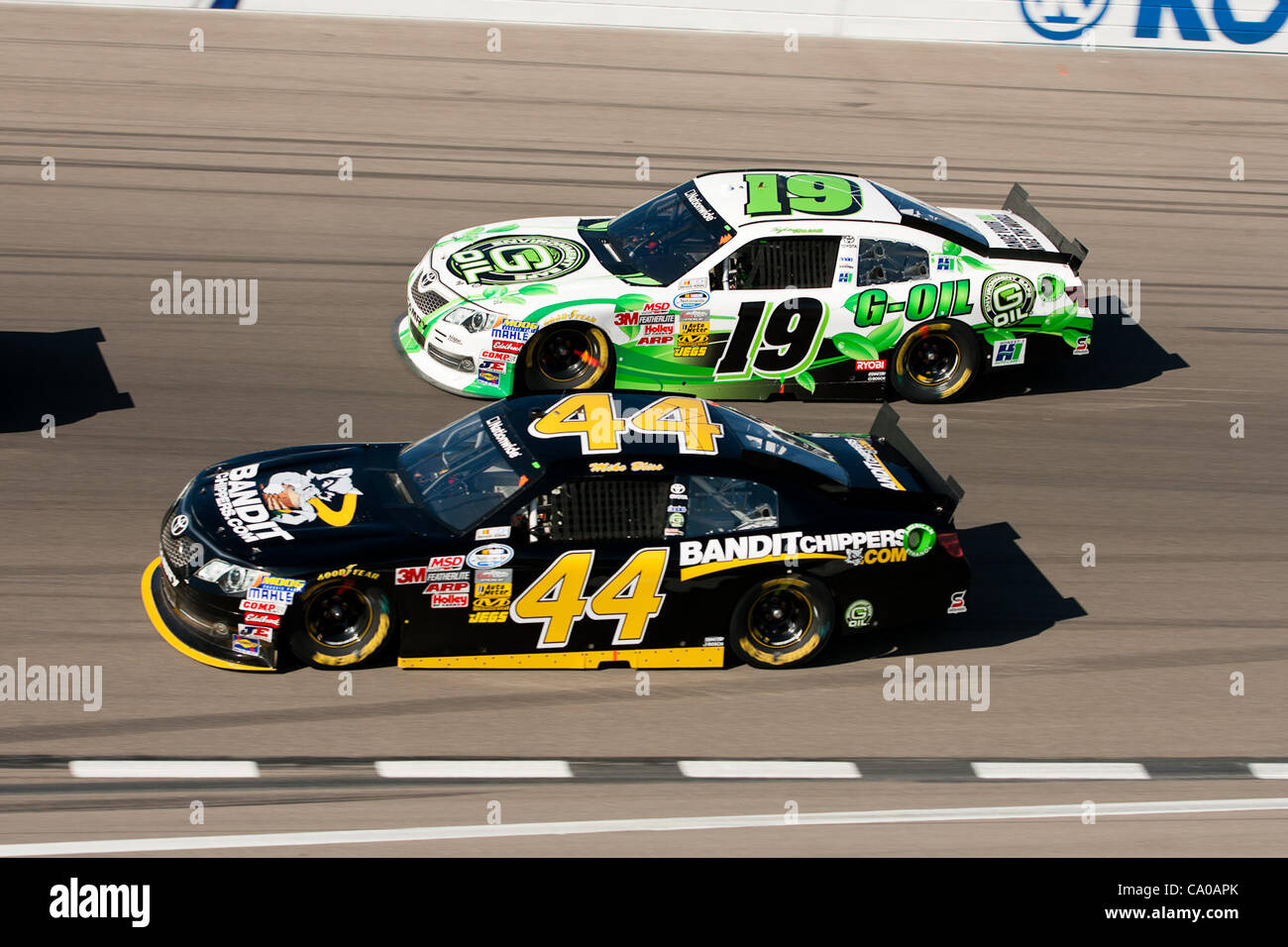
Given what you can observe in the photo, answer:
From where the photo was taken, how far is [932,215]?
1138 cm

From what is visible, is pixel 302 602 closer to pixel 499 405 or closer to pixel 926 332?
pixel 499 405

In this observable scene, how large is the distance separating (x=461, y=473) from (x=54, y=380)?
4372 millimetres

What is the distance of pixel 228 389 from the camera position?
10734mm

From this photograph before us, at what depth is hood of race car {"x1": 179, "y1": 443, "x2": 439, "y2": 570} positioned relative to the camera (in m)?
7.37

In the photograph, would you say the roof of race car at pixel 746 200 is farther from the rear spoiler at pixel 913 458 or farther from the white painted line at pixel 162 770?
the white painted line at pixel 162 770

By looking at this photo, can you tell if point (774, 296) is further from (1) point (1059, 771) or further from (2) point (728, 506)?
(1) point (1059, 771)

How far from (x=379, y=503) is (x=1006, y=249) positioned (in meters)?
5.77

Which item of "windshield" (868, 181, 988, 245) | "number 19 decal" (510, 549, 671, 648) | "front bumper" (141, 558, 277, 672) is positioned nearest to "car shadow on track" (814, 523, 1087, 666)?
"number 19 decal" (510, 549, 671, 648)

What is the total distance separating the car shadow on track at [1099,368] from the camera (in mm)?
11859

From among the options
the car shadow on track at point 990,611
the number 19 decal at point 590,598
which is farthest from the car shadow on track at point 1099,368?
the number 19 decal at point 590,598

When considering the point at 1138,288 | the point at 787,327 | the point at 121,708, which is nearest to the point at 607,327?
the point at 787,327

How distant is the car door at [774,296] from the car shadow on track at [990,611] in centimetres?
210

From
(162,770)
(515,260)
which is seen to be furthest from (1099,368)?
(162,770)

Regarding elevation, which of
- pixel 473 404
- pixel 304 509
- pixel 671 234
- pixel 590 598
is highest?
pixel 671 234
